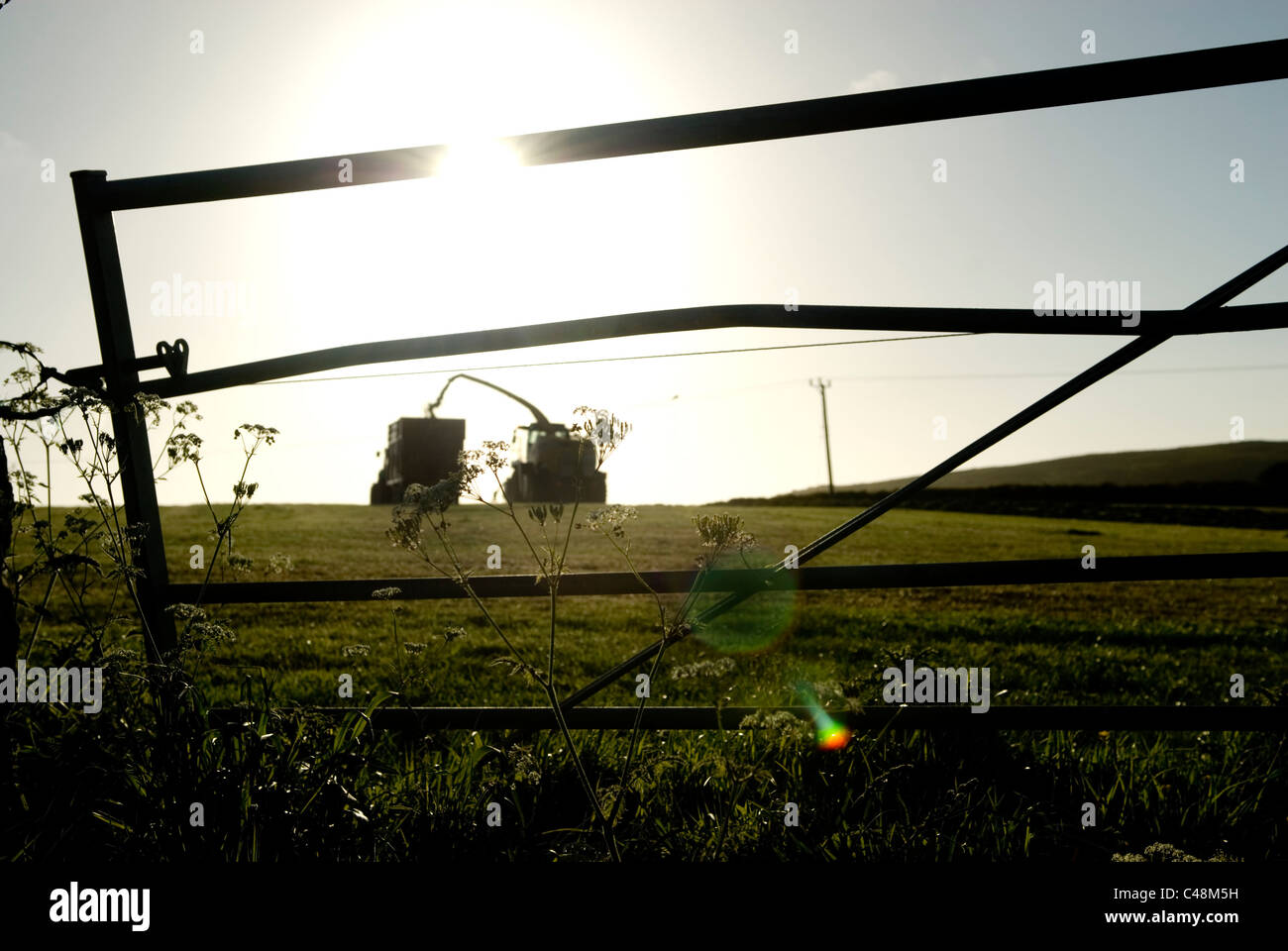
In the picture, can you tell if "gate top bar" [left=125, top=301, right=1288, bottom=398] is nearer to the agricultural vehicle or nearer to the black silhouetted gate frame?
the black silhouetted gate frame

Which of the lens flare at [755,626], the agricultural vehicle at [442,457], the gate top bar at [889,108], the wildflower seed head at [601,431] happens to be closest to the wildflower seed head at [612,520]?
the wildflower seed head at [601,431]

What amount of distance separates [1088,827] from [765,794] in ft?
2.98

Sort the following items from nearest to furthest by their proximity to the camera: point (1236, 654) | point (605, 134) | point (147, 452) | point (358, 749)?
1. point (605, 134)
2. point (358, 749)
3. point (147, 452)
4. point (1236, 654)

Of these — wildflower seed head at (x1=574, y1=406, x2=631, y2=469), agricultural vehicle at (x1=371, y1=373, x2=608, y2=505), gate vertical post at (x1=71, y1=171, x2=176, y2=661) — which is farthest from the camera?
agricultural vehicle at (x1=371, y1=373, x2=608, y2=505)

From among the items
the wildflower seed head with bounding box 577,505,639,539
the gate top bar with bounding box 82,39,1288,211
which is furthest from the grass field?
the gate top bar with bounding box 82,39,1288,211

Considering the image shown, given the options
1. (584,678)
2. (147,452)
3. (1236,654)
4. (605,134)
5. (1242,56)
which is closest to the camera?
(1242,56)

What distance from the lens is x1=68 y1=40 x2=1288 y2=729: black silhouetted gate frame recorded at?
7.04 ft

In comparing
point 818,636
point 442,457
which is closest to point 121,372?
point 818,636

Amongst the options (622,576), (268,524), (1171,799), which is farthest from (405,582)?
(268,524)

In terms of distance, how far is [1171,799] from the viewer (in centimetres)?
278

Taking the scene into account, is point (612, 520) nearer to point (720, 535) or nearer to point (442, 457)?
point (720, 535)

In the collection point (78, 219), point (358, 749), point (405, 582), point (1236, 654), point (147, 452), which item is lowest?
point (1236, 654)

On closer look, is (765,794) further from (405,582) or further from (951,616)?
(951,616)

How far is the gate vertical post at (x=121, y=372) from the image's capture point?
9.51 feet
